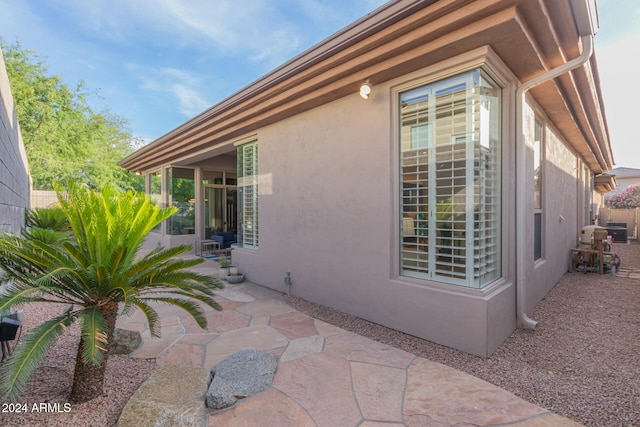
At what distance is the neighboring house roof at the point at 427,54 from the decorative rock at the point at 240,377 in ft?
11.2

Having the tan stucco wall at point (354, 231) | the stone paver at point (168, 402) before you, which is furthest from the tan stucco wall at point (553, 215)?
the stone paver at point (168, 402)

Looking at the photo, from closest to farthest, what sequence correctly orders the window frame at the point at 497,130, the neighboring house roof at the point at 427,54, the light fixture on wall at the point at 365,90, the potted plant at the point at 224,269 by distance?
the neighboring house roof at the point at 427,54 → the window frame at the point at 497,130 → the light fixture on wall at the point at 365,90 → the potted plant at the point at 224,269

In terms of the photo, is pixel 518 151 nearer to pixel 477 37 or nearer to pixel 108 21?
pixel 477 37

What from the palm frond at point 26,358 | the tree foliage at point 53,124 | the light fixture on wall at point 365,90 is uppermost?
the tree foliage at point 53,124

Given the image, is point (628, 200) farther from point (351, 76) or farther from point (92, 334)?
point (92, 334)

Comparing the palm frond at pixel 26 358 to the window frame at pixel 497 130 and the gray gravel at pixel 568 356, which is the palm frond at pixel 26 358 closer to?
the gray gravel at pixel 568 356

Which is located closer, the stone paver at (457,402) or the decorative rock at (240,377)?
the stone paver at (457,402)

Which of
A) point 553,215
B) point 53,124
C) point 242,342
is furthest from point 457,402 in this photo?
point 53,124

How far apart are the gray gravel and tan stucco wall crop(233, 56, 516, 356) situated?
0.18 m

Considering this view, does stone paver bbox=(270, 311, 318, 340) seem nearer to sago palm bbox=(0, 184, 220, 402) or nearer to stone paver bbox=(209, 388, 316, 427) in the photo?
stone paver bbox=(209, 388, 316, 427)

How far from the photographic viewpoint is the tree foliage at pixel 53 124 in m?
15.4

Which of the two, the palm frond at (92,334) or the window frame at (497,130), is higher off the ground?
the window frame at (497,130)

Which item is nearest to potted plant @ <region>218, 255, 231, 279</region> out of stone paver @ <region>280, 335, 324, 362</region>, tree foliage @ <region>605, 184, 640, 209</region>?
stone paver @ <region>280, 335, 324, 362</region>

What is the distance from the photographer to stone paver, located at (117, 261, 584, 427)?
2.22 metres
